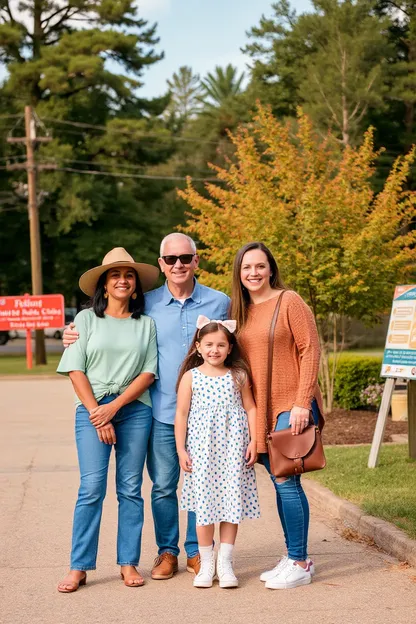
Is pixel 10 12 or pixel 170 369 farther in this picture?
pixel 10 12

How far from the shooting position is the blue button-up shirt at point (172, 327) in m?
5.78

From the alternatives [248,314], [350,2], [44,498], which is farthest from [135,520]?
[350,2]

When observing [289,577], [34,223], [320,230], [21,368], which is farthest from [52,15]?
[289,577]

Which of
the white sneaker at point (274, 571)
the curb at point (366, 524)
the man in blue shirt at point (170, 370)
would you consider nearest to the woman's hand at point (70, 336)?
the man in blue shirt at point (170, 370)

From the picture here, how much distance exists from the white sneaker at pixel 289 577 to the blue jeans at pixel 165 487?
1.99 feet

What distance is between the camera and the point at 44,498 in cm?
878

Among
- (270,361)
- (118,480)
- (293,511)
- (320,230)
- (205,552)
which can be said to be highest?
(320,230)

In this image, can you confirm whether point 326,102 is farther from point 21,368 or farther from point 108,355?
point 108,355

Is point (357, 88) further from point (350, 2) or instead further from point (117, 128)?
point (117, 128)

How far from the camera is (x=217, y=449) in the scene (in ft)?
18.1

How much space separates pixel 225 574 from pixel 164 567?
1.57ft

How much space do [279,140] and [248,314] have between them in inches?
394

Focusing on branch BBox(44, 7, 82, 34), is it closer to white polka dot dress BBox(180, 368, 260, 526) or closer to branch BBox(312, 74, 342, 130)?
branch BBox(312, 74, 342, 130)

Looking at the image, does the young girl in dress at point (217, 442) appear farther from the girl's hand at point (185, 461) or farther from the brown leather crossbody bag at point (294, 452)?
the brown leather crossbody bag at point (294, 452)
